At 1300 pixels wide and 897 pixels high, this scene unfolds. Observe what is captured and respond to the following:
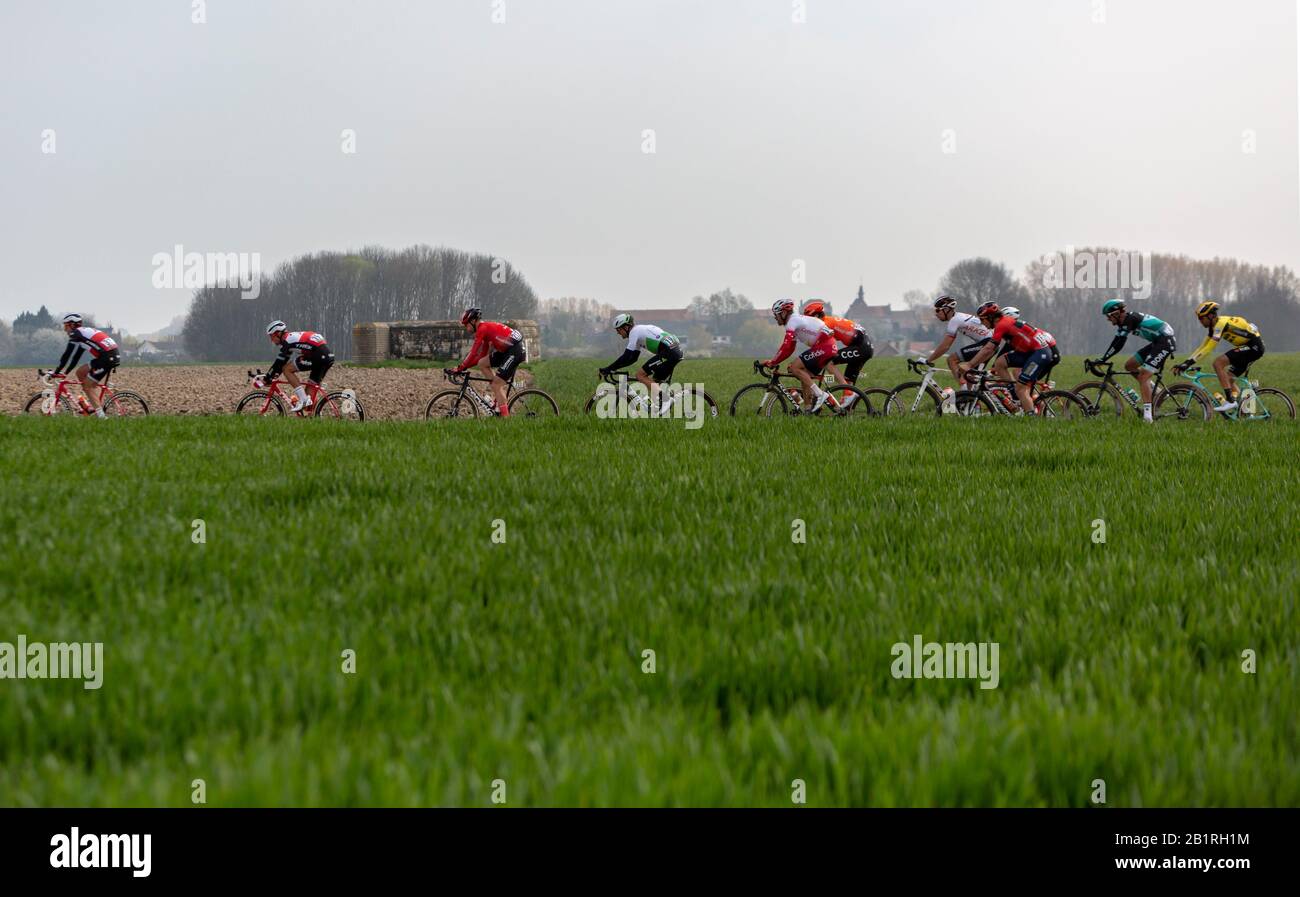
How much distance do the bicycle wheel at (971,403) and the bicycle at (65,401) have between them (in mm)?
14350

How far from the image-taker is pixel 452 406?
16.3 metres

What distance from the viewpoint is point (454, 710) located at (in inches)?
110

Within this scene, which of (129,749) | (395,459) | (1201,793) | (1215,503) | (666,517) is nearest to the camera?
(1201,793)

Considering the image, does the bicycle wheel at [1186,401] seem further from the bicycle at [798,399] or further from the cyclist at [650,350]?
the cyclist at [650,350]

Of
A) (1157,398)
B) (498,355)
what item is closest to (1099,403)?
(1157,398)

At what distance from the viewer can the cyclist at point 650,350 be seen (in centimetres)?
1482

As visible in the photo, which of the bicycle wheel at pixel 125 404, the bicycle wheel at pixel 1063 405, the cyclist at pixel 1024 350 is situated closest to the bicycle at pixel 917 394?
the cyclist at pixel 1024 350

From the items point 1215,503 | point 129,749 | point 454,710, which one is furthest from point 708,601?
point 1215,503

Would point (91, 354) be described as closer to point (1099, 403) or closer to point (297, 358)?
point (297, 358)

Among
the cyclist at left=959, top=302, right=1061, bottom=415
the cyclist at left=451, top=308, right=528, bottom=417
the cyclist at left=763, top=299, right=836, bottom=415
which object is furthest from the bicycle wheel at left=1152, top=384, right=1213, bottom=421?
the cyclist at left=451, top=308, right=528, bottom=417

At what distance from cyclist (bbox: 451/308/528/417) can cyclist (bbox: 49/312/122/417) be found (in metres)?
6.40

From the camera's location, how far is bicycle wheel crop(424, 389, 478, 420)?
16.1m
